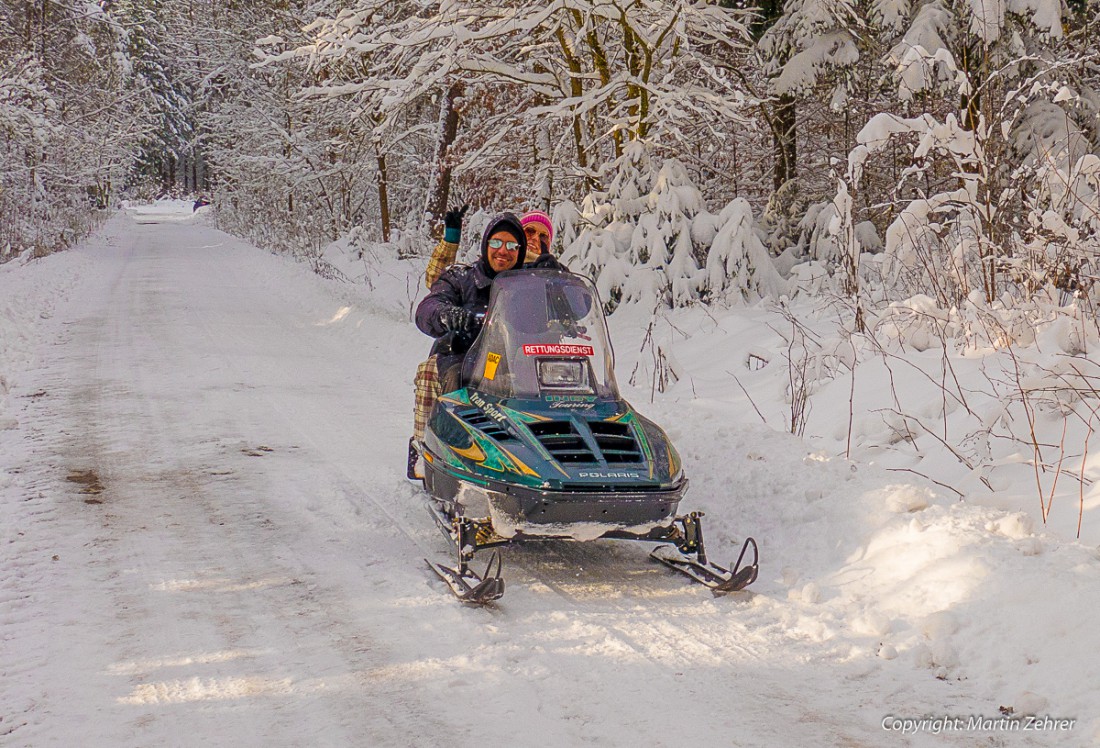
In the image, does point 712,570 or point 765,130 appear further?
point 765,130

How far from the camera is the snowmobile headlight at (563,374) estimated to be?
17.4 ft

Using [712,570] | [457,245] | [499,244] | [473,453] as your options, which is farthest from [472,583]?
[457,245]

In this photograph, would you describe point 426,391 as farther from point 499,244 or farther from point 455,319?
point 499,244

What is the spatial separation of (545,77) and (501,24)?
5.97 ft

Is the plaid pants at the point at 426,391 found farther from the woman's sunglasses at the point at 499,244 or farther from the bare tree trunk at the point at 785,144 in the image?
the bare tree trunk at the point at 785,144

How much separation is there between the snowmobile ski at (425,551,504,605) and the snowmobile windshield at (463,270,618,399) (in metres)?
1.03

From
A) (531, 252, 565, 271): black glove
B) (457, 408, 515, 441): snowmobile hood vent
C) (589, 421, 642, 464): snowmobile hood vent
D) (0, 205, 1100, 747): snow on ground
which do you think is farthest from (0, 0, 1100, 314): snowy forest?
(457, 408, 515, 441): snowmobile hood vent

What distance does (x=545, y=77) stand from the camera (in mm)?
12391

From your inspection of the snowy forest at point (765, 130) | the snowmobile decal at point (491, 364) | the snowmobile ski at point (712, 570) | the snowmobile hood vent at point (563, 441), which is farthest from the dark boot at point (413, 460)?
the snowy forest at point (765, 130)

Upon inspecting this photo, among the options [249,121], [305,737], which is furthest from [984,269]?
[249,121]

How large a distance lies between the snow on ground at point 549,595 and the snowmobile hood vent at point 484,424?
77cm

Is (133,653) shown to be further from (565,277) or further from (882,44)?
(882,44)

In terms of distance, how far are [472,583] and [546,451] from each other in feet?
2.53

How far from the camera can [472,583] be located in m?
4.73
